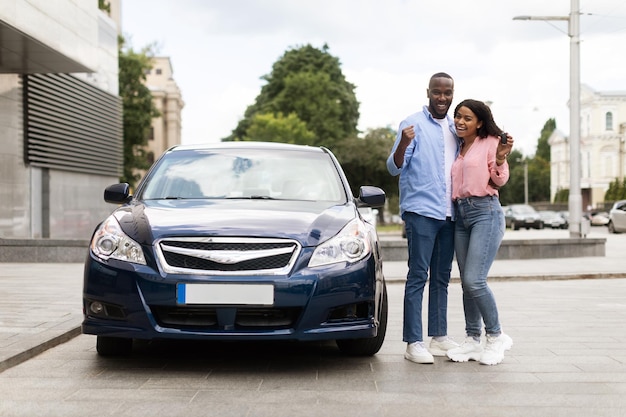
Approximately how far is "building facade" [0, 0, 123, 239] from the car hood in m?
11.2

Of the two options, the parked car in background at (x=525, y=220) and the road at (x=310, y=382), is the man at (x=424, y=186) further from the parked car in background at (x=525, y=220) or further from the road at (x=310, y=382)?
the parked car in background at (x=525, y=220)

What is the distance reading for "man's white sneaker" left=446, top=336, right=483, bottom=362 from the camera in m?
5.88

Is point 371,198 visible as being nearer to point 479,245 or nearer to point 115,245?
point 479,245

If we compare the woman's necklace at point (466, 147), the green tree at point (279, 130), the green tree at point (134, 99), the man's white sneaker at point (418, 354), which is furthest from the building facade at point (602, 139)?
the man's white sneaker at point (418, 354)

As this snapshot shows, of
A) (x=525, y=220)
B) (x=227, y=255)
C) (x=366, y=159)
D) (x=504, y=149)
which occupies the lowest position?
(x=525, y=220)

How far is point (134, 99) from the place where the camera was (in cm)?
4972

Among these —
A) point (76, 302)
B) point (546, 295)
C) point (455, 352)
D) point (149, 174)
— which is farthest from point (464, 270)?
point (546, 295)

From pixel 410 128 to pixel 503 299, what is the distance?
223 inches

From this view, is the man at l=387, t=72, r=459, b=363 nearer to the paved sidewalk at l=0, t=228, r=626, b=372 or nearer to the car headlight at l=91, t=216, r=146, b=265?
the car headlight at l=91, t=216, r=146, b=265

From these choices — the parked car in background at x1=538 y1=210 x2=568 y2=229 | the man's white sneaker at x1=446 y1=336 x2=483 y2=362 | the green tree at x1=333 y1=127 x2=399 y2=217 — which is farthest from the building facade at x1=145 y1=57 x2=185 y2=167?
the man's white sneaker at x1=446 y1=336 x2=483 y2=362

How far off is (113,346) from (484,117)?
114 inches

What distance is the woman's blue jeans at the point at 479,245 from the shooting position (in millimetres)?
5660

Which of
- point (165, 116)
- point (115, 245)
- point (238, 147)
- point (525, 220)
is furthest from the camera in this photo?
point (165, 116)

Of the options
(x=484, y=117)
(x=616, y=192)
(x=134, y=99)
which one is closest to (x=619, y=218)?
(x=134, y=99)
